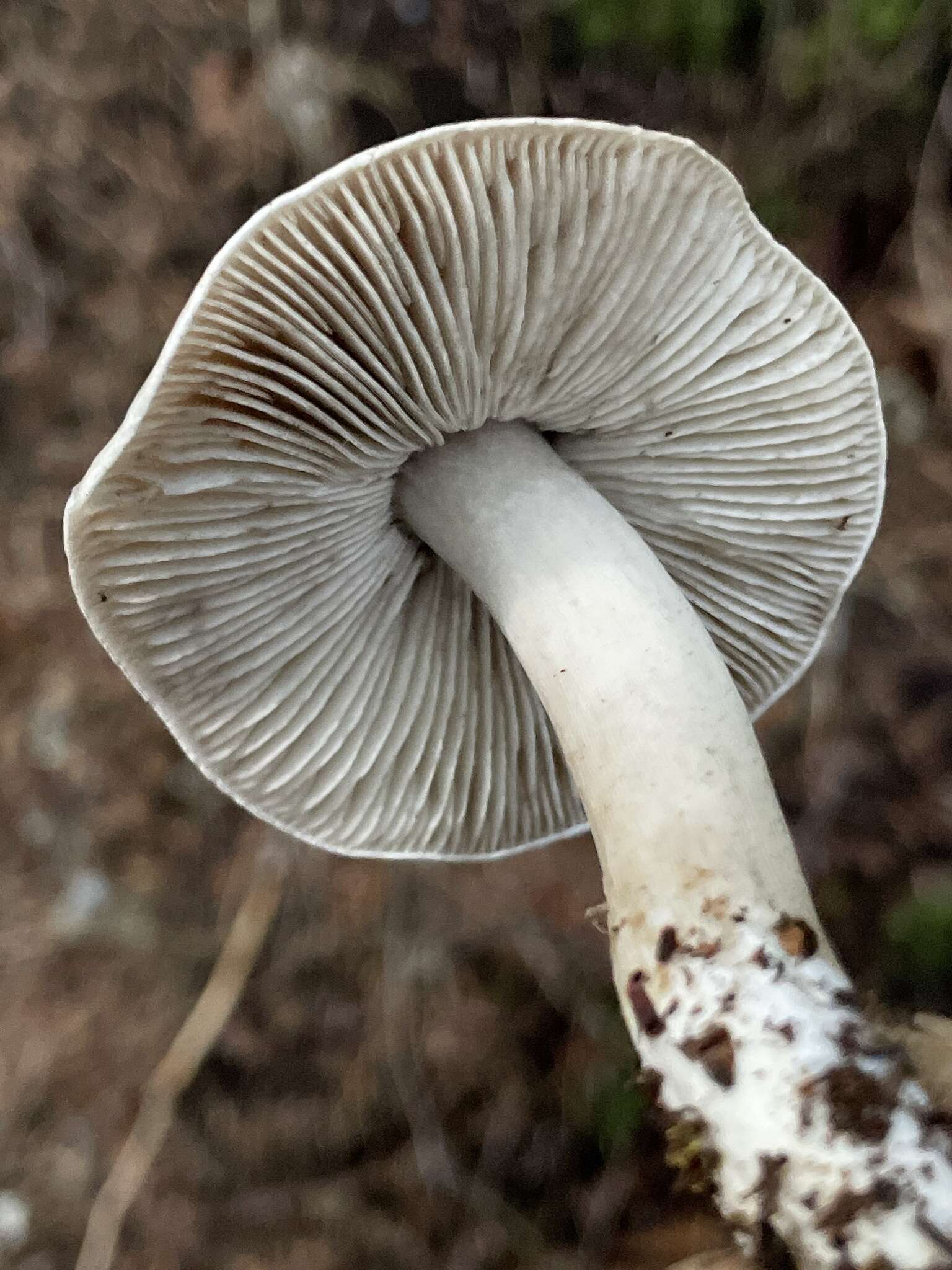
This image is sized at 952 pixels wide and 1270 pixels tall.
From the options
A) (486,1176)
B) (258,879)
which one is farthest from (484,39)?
(486,1176)

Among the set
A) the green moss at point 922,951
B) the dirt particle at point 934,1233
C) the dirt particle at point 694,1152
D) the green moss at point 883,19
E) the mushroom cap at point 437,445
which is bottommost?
the green moss at point 922,951

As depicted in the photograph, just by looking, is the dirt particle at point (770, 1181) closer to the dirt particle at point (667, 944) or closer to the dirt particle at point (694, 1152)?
the dirt particle at point (694, 1152)

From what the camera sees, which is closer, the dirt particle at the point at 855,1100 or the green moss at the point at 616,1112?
the dirt particle at the point at 855,1100

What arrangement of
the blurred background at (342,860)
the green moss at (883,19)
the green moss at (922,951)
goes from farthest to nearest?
the green moss at (883,19)
the blurred background at (342,860)
the green moss at (922,951)

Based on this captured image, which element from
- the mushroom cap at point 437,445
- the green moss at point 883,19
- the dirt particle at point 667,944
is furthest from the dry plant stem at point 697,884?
the green moss at point 883,19

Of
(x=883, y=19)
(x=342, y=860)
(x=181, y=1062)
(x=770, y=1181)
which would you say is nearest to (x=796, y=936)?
(x=770, y=1181)

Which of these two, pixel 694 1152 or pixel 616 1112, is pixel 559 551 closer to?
pixel 694 1152

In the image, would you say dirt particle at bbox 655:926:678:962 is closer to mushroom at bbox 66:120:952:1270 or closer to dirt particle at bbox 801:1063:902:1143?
mushroom at bbox 66:120:952:1270
